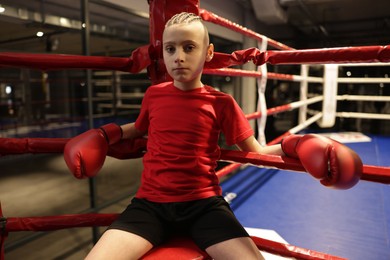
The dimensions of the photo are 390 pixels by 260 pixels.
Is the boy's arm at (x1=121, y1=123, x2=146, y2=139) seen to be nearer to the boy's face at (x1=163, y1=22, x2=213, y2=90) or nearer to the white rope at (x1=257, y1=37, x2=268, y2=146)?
the boy's face at (x1=163, y1=22, x2=213, y2=90)

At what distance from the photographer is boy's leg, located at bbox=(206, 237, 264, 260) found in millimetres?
726

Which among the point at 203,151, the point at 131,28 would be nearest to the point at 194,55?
the point at 203,151

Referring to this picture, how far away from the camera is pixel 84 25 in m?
1.86

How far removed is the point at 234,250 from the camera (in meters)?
0.73

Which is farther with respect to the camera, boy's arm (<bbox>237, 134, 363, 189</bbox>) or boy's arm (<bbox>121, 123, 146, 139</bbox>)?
boy's arm (<bbox>121, 123, 146, 139</bbox>)

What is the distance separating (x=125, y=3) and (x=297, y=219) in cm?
211

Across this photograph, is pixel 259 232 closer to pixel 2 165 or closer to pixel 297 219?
pixel 297 219

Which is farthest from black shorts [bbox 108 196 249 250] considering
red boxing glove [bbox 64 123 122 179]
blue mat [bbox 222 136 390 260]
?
blue mat [bbox 222 136 390 260]

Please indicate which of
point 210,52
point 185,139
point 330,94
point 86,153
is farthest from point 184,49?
point 330,94

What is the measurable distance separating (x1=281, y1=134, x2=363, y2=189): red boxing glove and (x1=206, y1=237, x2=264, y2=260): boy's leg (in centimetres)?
23

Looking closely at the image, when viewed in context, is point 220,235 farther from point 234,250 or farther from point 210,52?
point 210,52

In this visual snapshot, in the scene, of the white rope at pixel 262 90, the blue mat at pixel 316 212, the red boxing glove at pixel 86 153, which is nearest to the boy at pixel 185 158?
the red boxing glove at pixel 86 153

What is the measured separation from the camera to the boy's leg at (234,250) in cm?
73

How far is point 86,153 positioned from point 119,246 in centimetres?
27
